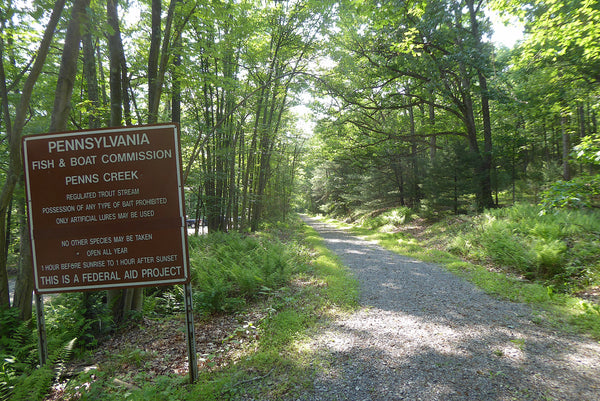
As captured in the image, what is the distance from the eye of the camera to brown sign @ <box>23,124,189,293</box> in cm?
293

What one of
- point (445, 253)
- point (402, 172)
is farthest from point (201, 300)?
point (402, 172)

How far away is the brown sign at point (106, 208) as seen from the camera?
293 cm

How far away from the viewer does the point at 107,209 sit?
2.95 m

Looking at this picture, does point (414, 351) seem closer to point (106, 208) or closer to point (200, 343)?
point (200, 343)

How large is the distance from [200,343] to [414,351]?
306 centimetres

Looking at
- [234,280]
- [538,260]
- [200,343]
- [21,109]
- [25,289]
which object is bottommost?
[200,343]

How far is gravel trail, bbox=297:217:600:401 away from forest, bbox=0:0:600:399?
2486 mm

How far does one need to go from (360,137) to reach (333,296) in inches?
542

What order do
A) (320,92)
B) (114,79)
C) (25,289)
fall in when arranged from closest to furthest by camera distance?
(25,289)
(114,79)
(320,92)

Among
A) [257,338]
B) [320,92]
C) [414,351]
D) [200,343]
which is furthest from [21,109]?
[320,92]

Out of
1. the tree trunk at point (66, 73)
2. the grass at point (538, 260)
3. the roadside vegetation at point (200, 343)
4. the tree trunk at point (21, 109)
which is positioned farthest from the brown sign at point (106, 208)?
the grass at point (538, 260)

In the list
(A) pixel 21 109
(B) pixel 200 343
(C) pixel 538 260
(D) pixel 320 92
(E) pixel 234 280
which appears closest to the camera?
(B) pixel 200 343

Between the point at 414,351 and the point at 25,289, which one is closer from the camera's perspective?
the point at 414,351

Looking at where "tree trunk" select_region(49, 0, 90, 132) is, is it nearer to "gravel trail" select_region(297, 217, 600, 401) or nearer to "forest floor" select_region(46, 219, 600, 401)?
"forest floor" select_region(46, 219, 600, 401)
